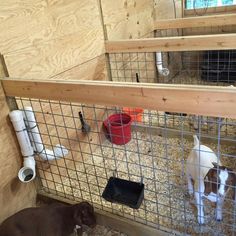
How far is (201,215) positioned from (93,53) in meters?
1.27

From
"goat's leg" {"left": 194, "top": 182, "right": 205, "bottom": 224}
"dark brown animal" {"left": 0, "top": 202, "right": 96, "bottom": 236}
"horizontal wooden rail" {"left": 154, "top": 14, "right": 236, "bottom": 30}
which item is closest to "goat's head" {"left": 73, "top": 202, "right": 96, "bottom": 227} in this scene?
"dark brown animal" {"left": 0, "top": 202, "right": 96, "bottom": 236}

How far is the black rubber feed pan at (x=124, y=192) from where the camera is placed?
1381 millimetres

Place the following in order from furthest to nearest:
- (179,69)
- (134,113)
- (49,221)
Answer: (179,69), (134,113), (49,221)

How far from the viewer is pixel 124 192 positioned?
4.84 feet

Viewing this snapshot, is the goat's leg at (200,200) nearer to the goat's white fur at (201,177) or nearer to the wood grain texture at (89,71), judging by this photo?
the goat's white fur at (201,177)

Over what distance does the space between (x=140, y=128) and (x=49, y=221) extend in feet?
4.03

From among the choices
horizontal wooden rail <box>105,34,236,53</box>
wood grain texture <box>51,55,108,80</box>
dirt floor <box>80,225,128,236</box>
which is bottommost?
dirt floor <box>80,225,128,236</box>

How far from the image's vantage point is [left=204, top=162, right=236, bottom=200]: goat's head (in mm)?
1194

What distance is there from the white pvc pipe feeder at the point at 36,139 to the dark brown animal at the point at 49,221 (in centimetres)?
27

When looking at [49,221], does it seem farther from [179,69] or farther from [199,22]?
[179,69]

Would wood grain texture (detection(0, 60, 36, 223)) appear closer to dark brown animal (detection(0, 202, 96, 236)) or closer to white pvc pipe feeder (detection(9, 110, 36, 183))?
white pvc pipe feeder (detection(9, 110, 36, 183))

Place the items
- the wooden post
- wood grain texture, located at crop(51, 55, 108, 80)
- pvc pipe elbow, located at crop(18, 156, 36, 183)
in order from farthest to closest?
wood grain texture, located at crop(51, 55, 108, 80) → pvc pipe elbow, located at crop(18, 156, 36, 183) → the wooden post

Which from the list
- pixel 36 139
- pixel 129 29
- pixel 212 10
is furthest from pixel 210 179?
pixel 212 10

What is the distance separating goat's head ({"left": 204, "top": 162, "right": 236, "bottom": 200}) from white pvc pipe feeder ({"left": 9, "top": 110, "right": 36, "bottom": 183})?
88cm
